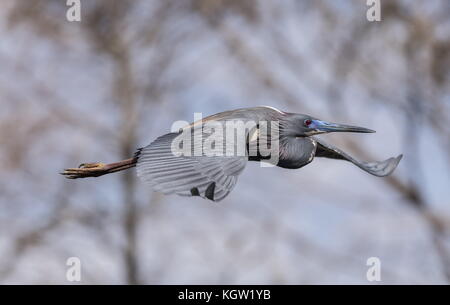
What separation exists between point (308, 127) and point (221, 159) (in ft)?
0.57

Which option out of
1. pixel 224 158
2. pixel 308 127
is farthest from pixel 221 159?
pixel 308 127

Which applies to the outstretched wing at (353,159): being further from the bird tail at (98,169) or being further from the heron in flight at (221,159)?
the bird tail at (98,169)

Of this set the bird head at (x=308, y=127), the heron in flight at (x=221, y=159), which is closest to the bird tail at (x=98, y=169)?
the heron in flight at (x=221, y=159)

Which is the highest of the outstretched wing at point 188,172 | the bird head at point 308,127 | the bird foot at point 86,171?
the bird head at point 308,127

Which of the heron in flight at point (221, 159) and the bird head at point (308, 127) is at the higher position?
the bird head at point (308, 127)

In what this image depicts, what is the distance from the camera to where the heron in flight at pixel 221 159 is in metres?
0.98

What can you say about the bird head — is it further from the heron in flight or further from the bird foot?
the bird foot

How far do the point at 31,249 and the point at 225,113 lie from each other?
4614 millimetres

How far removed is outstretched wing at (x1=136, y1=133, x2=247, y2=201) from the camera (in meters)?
0.96

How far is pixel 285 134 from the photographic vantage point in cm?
110

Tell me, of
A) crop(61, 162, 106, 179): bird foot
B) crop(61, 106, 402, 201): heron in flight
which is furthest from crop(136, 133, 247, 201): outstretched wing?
crop(61, 162, 106, 179): bird foot

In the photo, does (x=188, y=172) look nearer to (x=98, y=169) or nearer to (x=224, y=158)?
(x=224, y=158)
